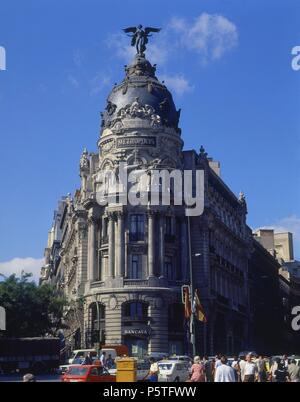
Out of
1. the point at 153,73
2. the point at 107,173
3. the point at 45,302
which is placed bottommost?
the point at 45,302

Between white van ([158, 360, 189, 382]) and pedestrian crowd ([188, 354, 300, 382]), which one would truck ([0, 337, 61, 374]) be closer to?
white van ([158, 360, 189, 382])

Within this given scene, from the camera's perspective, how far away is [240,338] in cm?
7881

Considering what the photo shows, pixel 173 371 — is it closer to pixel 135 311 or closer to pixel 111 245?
pixel 135 311

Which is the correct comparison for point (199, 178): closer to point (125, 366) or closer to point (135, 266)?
point (135, 266)

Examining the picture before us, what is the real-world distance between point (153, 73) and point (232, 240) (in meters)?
22.5

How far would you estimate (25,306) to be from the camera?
60031mm

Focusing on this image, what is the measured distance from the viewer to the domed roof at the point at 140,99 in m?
63.1

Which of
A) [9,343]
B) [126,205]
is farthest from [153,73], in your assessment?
[9,343]

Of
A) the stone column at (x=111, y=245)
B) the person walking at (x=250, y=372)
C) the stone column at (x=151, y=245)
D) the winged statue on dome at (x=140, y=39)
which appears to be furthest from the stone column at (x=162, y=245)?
the person walking at (x=250, y=372)

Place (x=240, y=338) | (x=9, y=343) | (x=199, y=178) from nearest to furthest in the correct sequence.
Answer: (x=9, y=343)
(x=199, y=178)
(x=240, y=338)

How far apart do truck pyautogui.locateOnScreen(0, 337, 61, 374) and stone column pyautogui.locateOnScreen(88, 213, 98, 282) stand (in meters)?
9.98

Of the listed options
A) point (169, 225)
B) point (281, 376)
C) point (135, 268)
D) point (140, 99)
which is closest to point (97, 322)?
point (135, 268)

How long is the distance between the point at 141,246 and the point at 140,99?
45.7 feet

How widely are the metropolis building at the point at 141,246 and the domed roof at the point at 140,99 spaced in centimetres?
9
